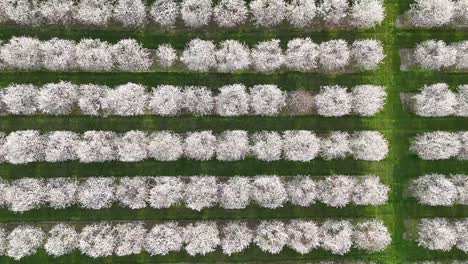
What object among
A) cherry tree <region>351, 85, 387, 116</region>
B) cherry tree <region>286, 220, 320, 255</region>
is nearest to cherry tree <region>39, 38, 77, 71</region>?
cherry tree <region>286, 220, 320, 255</region>

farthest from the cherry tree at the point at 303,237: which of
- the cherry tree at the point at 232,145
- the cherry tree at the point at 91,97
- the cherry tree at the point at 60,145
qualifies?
the cherry tree at the point at 60,145

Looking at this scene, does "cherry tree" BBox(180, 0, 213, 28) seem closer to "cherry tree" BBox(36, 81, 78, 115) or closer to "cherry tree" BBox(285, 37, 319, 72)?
"cherry tree" BBox(285, 37, 319, 72)

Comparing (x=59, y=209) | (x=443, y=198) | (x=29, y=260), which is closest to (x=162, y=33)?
(x=59, y=209)

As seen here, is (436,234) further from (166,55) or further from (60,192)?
(60,192)

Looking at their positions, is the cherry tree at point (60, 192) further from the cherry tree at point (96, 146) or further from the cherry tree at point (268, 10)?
the cherry tree at point (268, 10)

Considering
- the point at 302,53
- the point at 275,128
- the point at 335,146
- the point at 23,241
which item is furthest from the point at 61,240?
the point at 302,53

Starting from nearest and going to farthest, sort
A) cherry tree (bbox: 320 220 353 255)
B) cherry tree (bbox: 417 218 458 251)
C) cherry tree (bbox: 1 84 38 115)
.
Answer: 1. cherry tree (bbox: 1 84 38 115)
2. cherry tree (bbox: 320 220 353 255)
3. cherry tree (bbox: 417 218 458 251)
